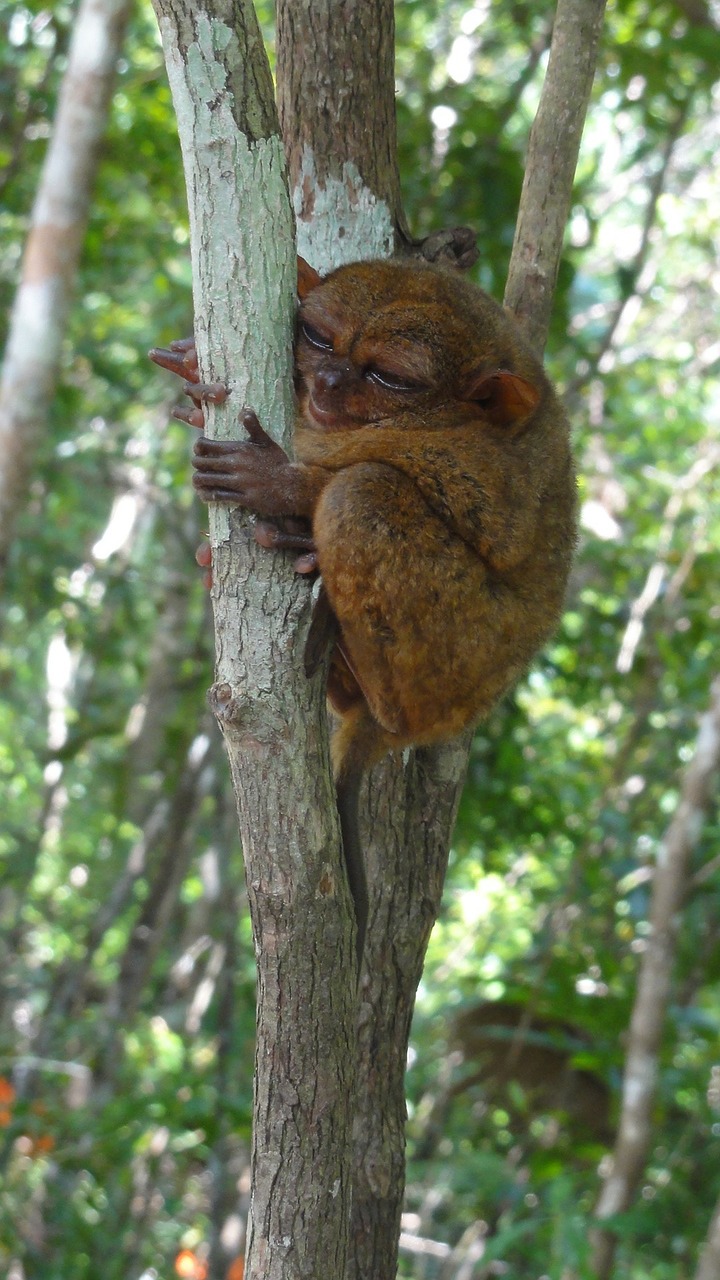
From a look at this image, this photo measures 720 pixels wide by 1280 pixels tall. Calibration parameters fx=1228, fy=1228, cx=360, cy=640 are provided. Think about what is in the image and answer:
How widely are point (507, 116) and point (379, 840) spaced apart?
142 inches

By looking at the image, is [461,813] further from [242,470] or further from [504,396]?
[242,470]

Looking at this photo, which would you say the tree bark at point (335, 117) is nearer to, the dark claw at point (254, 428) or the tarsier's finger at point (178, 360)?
the tarsier's finger at point (178, 360)

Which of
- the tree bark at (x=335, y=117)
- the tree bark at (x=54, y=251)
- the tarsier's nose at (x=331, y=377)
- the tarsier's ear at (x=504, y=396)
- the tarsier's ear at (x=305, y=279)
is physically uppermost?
the tree bark at (x=54, y=251)

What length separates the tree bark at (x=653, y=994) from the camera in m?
4.43

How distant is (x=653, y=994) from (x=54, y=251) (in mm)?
3598

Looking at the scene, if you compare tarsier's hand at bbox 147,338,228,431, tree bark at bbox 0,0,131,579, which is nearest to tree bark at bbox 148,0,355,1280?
tarsier's hand at bbox 147,338,228,431

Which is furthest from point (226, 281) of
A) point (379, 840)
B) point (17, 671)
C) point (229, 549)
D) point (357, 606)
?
point (17, 671)

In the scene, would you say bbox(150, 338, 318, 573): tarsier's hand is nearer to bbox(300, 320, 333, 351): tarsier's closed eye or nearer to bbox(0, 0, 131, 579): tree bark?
bbox(300, 320, 333, 351): tarsier's closed eye

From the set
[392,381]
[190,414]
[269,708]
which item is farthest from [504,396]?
[269,708]

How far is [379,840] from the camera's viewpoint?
2.62 metres

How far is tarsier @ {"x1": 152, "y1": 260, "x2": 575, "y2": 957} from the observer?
2.15m

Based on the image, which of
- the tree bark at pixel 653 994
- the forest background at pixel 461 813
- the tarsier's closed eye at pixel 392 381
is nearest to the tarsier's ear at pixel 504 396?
the tarsier's closed eye at pixel 392 381

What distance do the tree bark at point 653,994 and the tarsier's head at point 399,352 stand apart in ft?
7.90

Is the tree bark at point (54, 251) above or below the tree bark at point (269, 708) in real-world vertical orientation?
above
